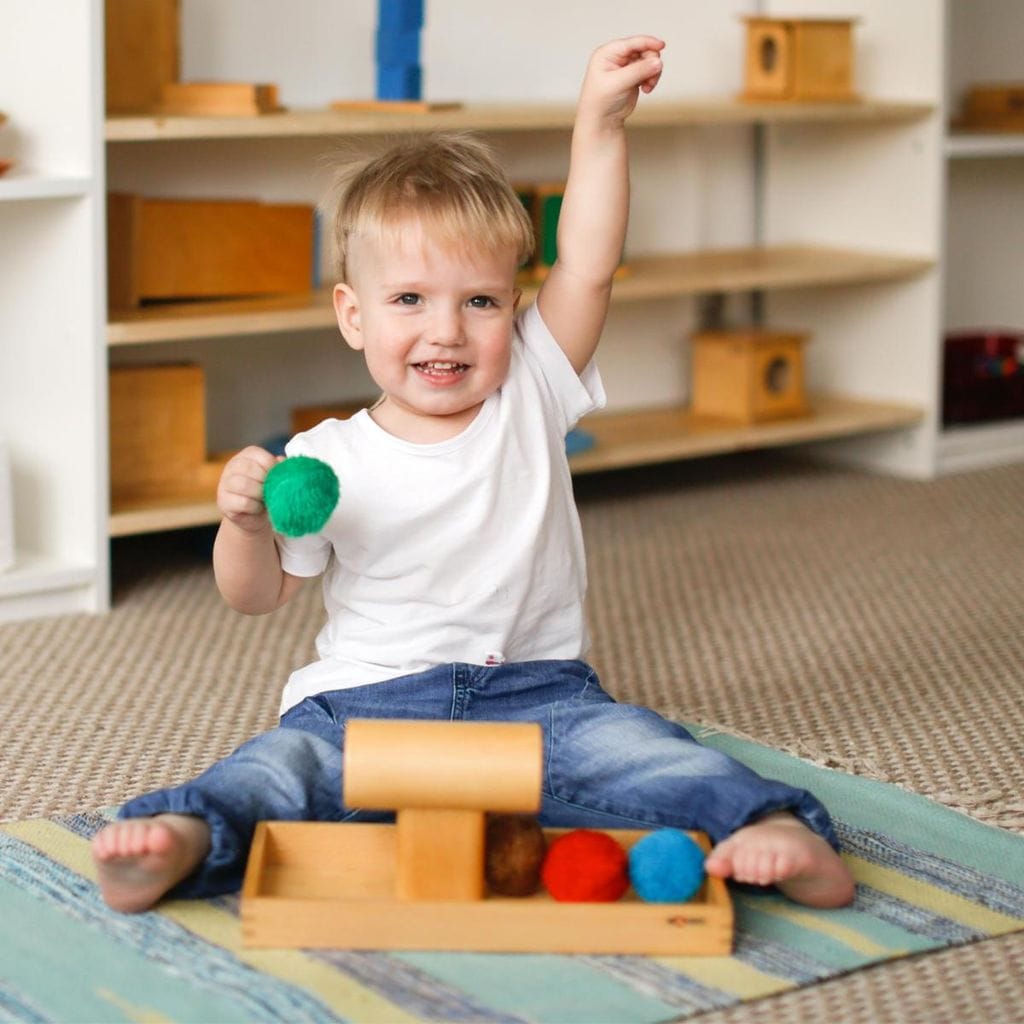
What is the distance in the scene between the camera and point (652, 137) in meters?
2.65

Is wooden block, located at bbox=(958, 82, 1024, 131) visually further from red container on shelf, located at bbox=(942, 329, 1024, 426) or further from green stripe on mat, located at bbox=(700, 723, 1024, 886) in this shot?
green stripe on mat, located at bbox=(700, 723, 1024, 886)

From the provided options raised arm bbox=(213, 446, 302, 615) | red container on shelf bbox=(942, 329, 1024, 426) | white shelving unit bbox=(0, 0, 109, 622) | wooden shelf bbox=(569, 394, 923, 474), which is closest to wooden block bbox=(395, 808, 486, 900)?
raised arm bbox=(213, 446, 302, 615)

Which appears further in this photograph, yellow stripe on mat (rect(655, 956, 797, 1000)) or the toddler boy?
the toddler boy

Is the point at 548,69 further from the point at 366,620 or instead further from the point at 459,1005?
the point at 459,1005

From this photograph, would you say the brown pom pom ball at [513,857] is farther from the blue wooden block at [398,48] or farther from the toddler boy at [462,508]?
the blue wooden block at [398,48]

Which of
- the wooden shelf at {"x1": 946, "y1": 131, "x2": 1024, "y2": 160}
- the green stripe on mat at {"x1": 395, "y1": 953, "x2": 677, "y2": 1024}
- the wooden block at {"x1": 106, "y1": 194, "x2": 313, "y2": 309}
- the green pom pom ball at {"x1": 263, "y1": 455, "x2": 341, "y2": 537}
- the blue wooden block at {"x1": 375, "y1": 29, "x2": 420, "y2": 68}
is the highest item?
the blue wooden block at {"x1": 375, "y1": 29, "x2": 420, "y2": 68}

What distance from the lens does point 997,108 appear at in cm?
281

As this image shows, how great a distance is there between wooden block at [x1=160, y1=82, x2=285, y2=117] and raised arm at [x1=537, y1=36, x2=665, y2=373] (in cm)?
80

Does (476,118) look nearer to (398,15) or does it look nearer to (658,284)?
(398,15)

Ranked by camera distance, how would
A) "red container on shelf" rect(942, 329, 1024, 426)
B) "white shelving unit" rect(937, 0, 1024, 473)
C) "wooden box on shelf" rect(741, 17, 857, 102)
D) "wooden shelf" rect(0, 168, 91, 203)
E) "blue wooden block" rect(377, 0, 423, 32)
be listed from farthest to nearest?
"white shelving unit" rect(937, 0, 1024, 473) → "red container on shelf" rect(942, 329, 1024, 426) → "wooden box on shelf" rect(741, 17, 857, 102) → "blue wooden block" rect(377, 0, 423, 32) → "wooden shelf" rect(0, 168, 91, 203)

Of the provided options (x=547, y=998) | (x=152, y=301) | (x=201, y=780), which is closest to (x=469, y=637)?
(x=201, y=780)

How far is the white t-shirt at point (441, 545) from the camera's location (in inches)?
47.2

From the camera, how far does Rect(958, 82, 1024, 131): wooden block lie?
2.78m

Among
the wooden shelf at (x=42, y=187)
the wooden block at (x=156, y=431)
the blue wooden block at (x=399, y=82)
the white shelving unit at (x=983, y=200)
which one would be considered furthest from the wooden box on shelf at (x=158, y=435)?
the white shelving unit at (x=983, y=200)
